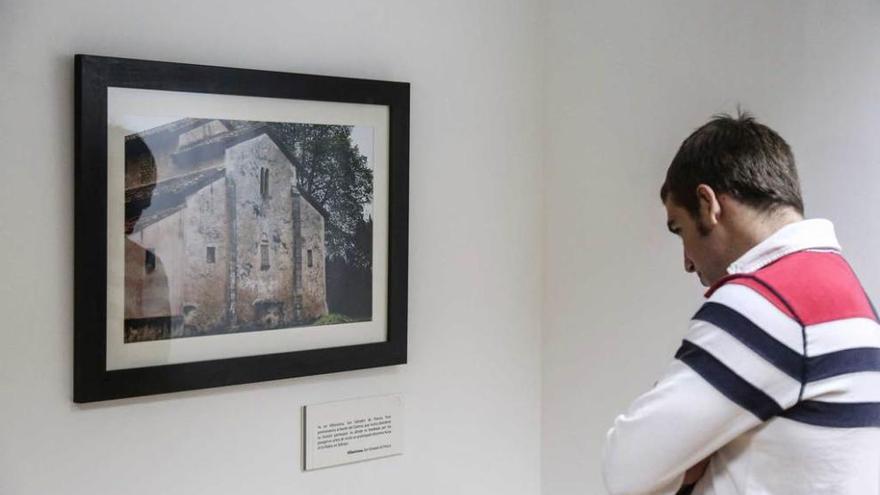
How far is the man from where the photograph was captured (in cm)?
121

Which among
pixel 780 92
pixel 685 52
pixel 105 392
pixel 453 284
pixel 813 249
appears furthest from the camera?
pixel 453 284

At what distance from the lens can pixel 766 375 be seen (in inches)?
47.3

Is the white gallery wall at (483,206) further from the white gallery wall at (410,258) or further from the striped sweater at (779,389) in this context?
the striped sweater at (779,389)

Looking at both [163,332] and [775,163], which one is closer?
[775,163]

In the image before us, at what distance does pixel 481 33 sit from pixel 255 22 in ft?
1.97

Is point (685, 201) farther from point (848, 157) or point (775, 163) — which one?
point (848, 157)

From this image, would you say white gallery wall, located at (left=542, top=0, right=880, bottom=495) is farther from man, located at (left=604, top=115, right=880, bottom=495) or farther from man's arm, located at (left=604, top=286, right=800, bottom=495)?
man's arm, located at (left=604, top=286, right=800, bottom=495)

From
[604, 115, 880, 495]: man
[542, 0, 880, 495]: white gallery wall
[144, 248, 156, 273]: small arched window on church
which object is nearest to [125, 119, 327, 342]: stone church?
[144, 248, 156, 273]: small arched window on church

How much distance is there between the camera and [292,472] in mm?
1927

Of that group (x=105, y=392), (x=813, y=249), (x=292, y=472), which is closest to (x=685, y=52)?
(x=813, y=249)

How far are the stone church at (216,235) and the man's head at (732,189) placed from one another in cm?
84

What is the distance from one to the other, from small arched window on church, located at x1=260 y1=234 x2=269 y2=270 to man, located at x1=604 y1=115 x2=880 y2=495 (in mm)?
824

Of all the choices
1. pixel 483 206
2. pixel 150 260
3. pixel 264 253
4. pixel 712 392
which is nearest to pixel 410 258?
pixel 483 206

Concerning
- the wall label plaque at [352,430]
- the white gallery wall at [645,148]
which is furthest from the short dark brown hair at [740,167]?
the wall label plaque at [352,430]
